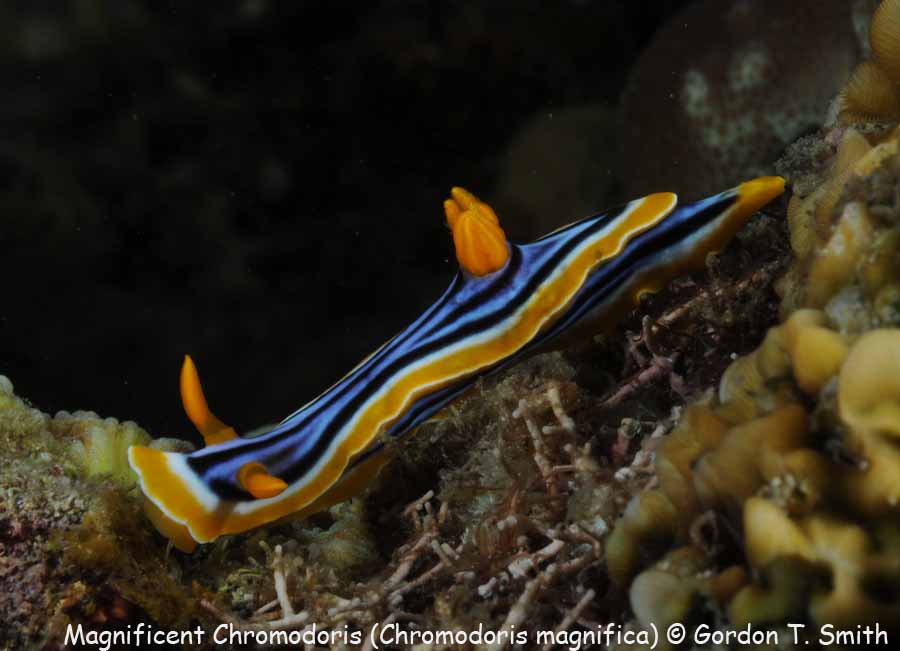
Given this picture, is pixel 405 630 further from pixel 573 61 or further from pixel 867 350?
pixel 573 61

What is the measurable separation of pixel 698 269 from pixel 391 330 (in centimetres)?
481

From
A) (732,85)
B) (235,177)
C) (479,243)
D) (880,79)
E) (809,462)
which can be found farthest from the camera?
(235,177)

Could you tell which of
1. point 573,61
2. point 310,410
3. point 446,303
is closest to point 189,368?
point 310,410

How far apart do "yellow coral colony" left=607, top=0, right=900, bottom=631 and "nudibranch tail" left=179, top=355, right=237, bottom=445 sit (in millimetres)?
1515

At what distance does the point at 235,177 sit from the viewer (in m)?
6.45

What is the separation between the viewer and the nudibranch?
264 centimetres

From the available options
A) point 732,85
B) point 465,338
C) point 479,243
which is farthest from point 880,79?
point 732,85

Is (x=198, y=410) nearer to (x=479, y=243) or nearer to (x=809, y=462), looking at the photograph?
(x=479, y=243)

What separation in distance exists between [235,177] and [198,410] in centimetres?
402

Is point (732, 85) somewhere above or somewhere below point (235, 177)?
below

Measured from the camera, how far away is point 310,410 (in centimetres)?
270

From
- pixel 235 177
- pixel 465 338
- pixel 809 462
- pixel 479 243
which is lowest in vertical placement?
Result: pixel 809 462

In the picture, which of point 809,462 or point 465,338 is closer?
point 809,462

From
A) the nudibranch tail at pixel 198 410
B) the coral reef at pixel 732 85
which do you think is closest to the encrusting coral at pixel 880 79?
the nudibranch tail at pixel 198 410
